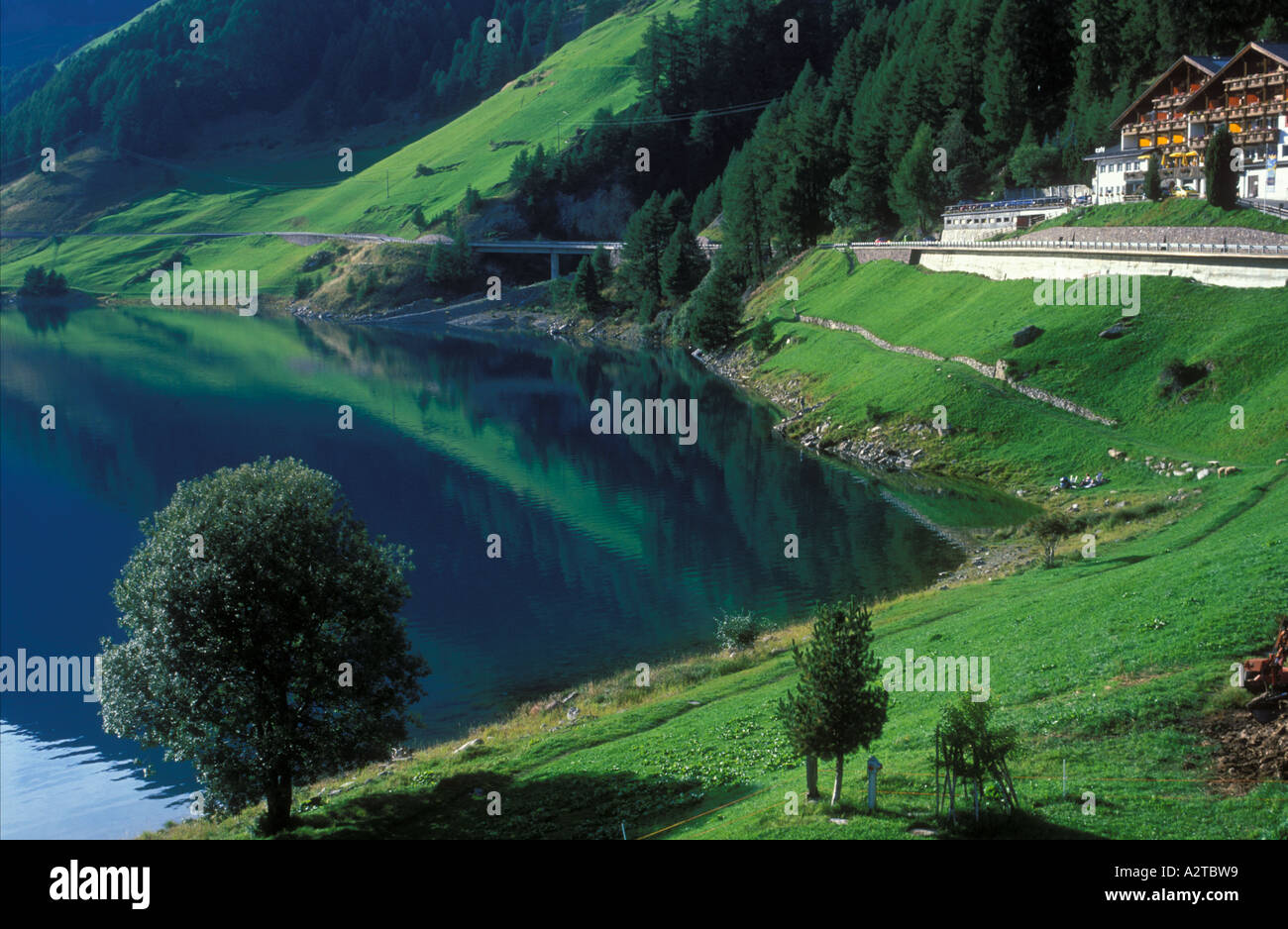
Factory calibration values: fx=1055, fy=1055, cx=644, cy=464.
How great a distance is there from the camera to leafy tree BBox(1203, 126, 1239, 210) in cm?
8556

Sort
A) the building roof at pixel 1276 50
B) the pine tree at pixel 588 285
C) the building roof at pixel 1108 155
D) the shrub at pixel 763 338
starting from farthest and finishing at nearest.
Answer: the pine tree at pixel 588 285 < the shrub at pixel 763 338 < the building roof at pixel 1108 155 < the building roof at pixel 1276 50

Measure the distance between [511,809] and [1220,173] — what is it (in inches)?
3250

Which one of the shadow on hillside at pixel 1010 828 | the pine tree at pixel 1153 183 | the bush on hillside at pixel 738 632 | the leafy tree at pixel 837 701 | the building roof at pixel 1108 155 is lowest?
the shadow on hillside at pixel 1010 828

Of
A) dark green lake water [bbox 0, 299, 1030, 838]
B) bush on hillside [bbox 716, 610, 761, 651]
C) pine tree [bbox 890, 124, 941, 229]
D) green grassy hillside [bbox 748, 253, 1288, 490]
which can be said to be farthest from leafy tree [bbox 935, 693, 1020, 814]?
pine tree [bbox 890, 124, 941, 229]

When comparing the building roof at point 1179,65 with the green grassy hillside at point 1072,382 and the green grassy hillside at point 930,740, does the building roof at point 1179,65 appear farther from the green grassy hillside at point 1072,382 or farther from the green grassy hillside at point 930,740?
the green grassy hillside at point 930,740

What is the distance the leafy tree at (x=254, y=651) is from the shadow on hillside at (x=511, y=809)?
5.35 feet

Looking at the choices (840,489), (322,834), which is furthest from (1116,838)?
(840,489)

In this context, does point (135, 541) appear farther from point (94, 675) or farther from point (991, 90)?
point (991, 90)

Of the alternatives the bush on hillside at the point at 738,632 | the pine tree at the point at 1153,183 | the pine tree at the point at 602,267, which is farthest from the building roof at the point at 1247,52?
the pine tree at the point at 602,267

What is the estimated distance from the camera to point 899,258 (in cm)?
11906

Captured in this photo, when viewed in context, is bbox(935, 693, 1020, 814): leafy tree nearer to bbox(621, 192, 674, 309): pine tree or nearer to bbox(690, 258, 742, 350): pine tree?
bbox(690, 258, 742, 350): pine tree

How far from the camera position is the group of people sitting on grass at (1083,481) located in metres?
63.2

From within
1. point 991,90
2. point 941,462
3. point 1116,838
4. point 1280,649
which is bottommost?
point 1116,838
